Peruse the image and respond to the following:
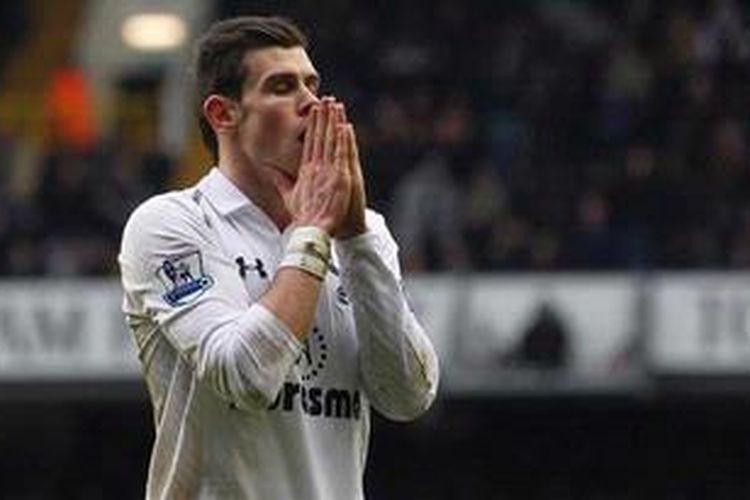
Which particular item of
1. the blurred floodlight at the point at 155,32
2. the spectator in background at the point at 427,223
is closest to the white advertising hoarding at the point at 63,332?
the spectator in background at the point at 427,223

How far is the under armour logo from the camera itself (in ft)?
17.7

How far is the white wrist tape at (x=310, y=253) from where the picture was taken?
520 cm

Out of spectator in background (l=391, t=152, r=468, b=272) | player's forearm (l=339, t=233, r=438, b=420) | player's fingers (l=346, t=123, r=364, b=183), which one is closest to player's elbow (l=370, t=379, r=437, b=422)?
player's forearm (l=339, t=233, r=438, b=420)

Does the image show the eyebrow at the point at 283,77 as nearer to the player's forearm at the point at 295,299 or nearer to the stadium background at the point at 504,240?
the player's forearm at the point at 295,299

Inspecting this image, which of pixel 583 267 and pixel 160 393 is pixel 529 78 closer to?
pixel 583 267

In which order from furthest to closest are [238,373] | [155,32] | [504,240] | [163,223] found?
1. [155,32]
2. [504,240]
3. [163,223]
4. [238,373]

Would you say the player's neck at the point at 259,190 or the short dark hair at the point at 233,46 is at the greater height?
the short dark hair at the point at 233,46

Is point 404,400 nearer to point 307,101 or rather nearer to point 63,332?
point 307,101

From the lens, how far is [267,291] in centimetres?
526

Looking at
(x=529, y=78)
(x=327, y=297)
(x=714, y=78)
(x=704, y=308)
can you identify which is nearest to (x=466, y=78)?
(x=529, y=78)

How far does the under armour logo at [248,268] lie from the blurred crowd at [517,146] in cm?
1230

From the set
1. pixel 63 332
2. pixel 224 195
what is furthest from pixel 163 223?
pixel 63 332

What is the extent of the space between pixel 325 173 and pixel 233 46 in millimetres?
330

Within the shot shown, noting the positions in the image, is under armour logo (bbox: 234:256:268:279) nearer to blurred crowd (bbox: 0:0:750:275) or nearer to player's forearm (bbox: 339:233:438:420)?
player's forearm (bbox: 339:233:438:420)
